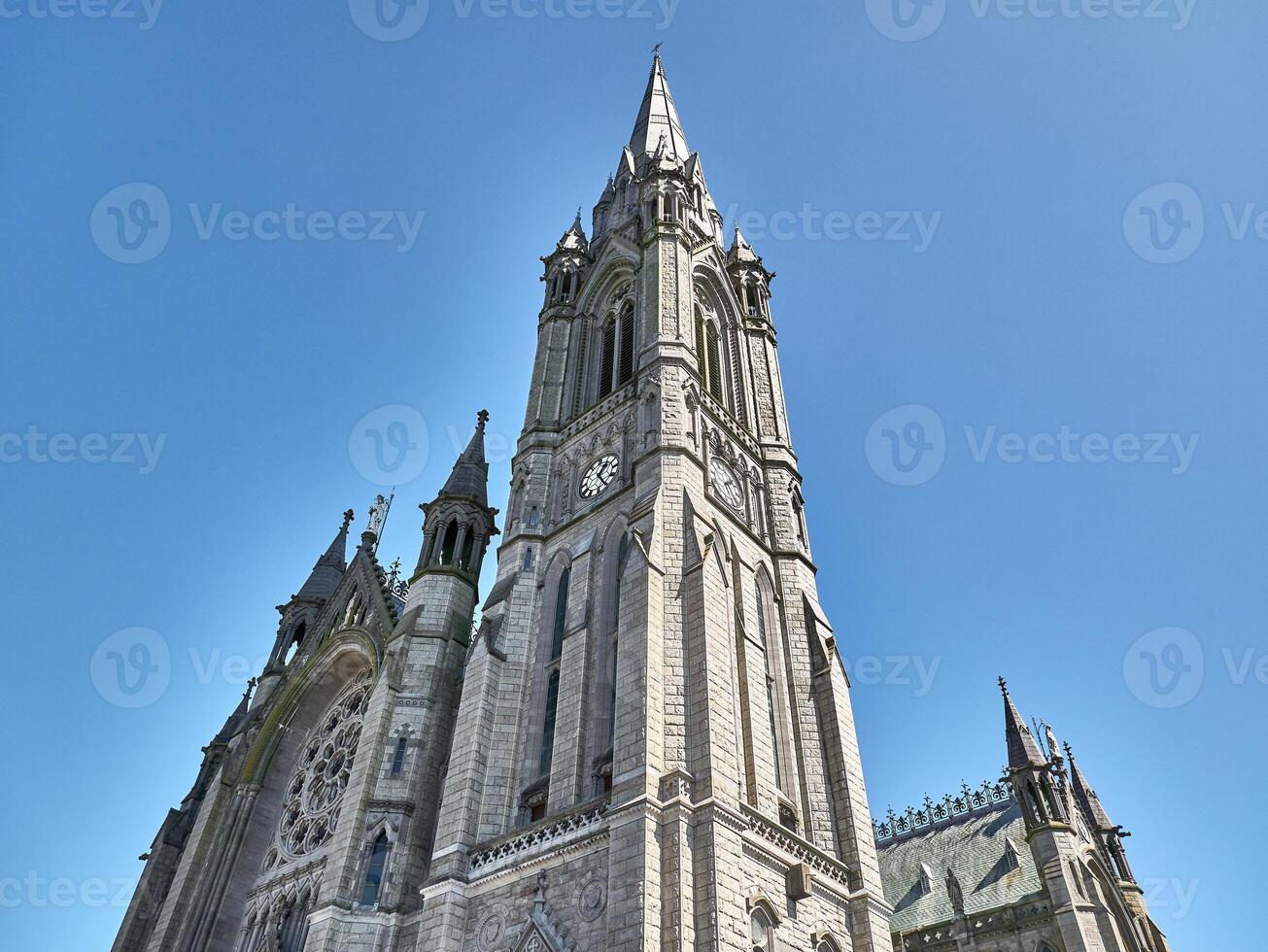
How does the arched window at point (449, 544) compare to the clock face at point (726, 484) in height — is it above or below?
above

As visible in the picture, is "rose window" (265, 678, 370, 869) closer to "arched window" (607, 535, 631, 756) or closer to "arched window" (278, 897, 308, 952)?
"arched window" (278, 897, 308, 952)

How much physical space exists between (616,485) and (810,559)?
7.06 metres

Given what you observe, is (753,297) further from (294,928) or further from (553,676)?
(294,928)

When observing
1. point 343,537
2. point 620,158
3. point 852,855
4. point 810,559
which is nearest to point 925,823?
point 810,559

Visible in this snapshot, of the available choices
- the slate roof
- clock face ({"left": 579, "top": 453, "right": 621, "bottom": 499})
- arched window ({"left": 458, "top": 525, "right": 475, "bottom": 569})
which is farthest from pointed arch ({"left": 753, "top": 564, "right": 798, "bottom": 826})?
the slate roof

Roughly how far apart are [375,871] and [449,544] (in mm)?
12238

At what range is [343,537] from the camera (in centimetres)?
4588

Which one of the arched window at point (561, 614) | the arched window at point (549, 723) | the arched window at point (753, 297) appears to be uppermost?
the arched window at point (753, 297)

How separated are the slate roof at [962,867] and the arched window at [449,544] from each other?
22563 mm

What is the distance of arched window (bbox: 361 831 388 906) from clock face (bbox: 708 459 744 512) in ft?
44.2

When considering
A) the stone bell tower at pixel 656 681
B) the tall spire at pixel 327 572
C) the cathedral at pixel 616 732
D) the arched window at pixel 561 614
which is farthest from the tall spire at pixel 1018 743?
the tall spire at pixel 327 572

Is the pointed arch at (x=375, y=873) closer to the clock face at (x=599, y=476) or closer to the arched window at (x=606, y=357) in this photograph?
the clock face at (x=599, y=476)

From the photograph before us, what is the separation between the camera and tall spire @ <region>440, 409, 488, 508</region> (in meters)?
34.9

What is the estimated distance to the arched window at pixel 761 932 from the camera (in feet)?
57.8
